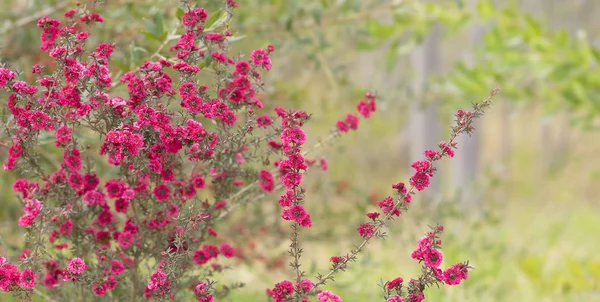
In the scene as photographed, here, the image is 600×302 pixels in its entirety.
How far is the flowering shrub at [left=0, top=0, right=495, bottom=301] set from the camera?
196 centimetres

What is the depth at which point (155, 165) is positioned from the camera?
80.7 inches

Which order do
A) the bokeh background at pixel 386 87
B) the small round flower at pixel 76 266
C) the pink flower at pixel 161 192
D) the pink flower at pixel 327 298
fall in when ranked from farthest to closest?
the bokeh background at pixel 386 87, the pink flower at pixel 161 192, the small round flower at pixel 76 266, the pink flower at pixel 327 298

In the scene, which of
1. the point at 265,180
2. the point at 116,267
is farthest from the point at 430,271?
the point at 116,267

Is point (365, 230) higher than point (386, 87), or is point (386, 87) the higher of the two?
point (386, 87)

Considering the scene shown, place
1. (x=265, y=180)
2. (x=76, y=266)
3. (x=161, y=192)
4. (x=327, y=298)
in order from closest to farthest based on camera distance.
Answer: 1. (x=327, y=298)
2. (x=76, y=266)
3. (x=161, y=192)
4. (x=265, y=180)

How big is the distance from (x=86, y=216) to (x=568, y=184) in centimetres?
1373

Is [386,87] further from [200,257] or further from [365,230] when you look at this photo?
[365,230]

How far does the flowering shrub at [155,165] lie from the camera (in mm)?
1959

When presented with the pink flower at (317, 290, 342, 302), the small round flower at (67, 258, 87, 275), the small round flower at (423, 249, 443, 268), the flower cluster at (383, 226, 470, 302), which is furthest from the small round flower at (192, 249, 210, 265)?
the small round flower at (423, 249, 443, 268)

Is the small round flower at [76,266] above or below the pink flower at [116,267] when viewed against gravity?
below

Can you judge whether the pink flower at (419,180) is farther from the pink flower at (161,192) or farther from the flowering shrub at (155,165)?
the pink flower at (161,192)

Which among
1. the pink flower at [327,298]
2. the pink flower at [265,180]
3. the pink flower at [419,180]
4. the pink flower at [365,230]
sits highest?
the pink flower at [265,180]

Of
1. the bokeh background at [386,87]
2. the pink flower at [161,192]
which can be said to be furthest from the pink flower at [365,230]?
the bokeh background at [386,87]

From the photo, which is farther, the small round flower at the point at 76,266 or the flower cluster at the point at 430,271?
the small round flower at the point at 76,266
